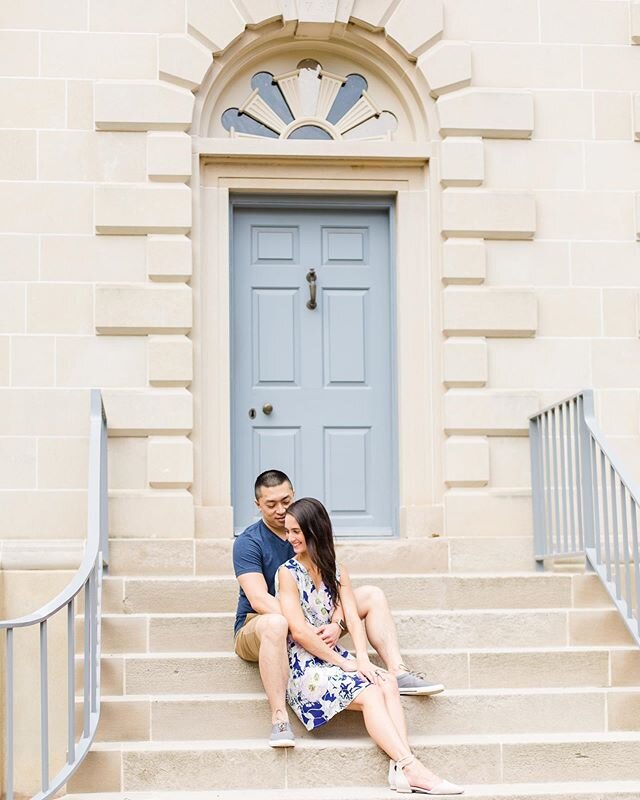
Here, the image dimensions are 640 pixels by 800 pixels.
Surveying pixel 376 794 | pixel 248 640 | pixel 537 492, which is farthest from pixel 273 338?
pixel 376 794

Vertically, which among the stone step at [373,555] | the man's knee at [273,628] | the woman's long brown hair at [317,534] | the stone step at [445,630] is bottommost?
the stone step at [445,630]

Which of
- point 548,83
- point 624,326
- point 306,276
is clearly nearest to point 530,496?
point 624,326

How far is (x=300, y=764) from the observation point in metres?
5.40

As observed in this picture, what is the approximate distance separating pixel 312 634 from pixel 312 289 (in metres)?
2.75

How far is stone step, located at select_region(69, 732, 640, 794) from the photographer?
5398 millimetres

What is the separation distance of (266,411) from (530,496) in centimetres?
159

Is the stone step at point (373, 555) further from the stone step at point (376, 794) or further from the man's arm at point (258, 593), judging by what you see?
the stone step at point (376, 794)

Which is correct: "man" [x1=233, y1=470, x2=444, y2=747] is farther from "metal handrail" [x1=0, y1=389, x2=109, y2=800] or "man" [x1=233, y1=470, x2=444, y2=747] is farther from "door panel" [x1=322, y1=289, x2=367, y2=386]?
"door panel" [x1=322, y1=289, x2=367, y2=386]

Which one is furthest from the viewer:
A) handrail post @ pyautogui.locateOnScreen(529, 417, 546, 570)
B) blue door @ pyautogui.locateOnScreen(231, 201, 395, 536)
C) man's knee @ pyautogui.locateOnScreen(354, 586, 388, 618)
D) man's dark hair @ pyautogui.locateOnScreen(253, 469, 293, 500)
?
blue door @ pyautogui.locateOnScreen(231, 201, 395, 536)

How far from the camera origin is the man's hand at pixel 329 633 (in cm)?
565

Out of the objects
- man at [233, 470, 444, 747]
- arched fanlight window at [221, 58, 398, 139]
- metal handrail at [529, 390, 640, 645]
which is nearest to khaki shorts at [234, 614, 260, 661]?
man at [233, 470, 444, 747]

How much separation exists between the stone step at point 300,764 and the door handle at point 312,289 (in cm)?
300

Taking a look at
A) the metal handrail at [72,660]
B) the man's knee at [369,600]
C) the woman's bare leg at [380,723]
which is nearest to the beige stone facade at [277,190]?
the metal handrail at [72,660]

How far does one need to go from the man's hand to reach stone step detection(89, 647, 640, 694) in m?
0.42
